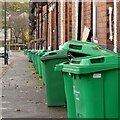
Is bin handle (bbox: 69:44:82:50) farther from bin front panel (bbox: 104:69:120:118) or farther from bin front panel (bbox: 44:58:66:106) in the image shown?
bin front panel (bbox: 44:58:66:106)

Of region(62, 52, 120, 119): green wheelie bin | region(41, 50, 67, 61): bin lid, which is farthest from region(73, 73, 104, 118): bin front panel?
region(41, 50, 67, 61): bin lid

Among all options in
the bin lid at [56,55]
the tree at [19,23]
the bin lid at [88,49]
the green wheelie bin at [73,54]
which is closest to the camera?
the green wheelie bin at [73,54]

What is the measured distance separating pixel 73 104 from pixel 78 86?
0.59 metres

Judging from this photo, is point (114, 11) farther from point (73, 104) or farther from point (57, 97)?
point (73, 104)

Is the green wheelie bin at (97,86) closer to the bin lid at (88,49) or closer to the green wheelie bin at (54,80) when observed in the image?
the bin lid at (88,49)

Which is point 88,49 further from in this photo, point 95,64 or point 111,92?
point 111,92

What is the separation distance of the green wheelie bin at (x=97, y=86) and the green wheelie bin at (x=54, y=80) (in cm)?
332

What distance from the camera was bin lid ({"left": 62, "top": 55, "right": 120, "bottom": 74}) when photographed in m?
5.81

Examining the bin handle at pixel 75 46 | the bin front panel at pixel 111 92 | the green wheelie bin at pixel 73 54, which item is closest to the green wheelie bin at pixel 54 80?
the green wheelie bin at pixel 73 54

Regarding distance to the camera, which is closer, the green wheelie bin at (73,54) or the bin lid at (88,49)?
the green wheelie bin at (73,54)

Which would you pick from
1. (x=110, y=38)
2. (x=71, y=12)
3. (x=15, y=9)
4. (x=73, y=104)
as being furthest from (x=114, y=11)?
(x=15, y=9)

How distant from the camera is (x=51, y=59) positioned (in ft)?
31.2

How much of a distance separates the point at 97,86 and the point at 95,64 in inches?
12.3

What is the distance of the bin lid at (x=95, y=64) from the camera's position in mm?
5812
